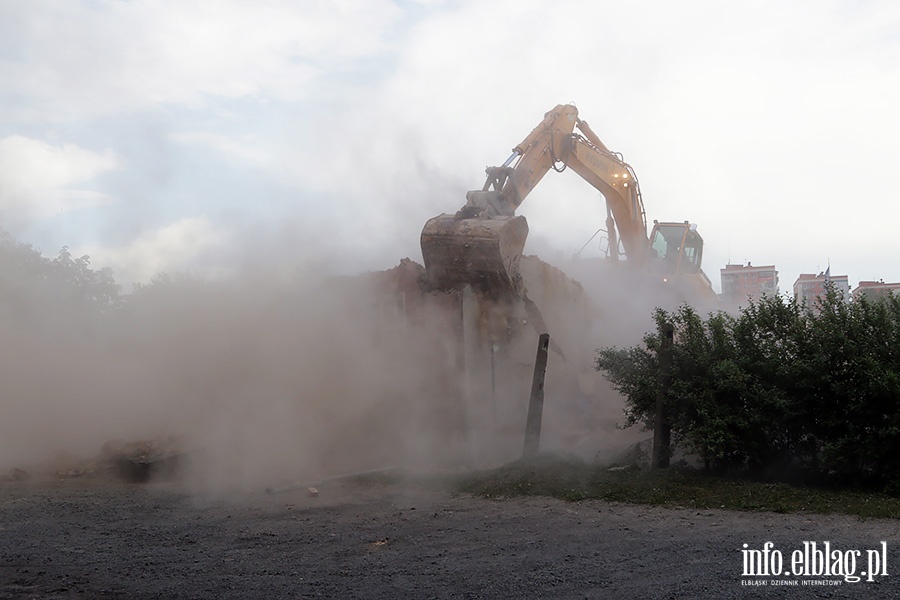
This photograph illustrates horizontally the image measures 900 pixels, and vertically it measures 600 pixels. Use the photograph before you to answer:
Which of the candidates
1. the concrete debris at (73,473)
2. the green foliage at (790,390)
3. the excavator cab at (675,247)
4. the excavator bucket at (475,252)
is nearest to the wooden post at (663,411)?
the green foliage at (790,390)

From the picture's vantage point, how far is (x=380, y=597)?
22.0ft

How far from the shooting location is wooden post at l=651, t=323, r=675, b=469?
469 inches

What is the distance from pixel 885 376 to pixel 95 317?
15.7 metres

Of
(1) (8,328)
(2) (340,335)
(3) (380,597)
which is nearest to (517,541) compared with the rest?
(3) (380,597)

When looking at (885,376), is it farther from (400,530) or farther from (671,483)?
(400,530)

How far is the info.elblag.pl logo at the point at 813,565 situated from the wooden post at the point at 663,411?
3906 mm

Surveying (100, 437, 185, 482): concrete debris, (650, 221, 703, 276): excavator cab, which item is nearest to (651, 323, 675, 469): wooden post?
(100, 437, 185, 482): concrete debris

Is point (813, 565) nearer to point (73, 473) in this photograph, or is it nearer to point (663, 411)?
point (663, 411)

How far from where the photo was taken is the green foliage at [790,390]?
422 inches

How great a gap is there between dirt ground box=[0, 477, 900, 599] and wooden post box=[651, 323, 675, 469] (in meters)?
1.66

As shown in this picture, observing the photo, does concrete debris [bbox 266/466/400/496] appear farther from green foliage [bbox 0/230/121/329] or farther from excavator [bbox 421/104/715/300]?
green foliage [bbox 0/230/121/329]

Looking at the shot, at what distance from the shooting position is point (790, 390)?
11453mm

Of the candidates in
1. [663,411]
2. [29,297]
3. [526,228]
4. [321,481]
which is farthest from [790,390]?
[29,297]

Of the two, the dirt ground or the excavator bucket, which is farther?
the excavator bucket
